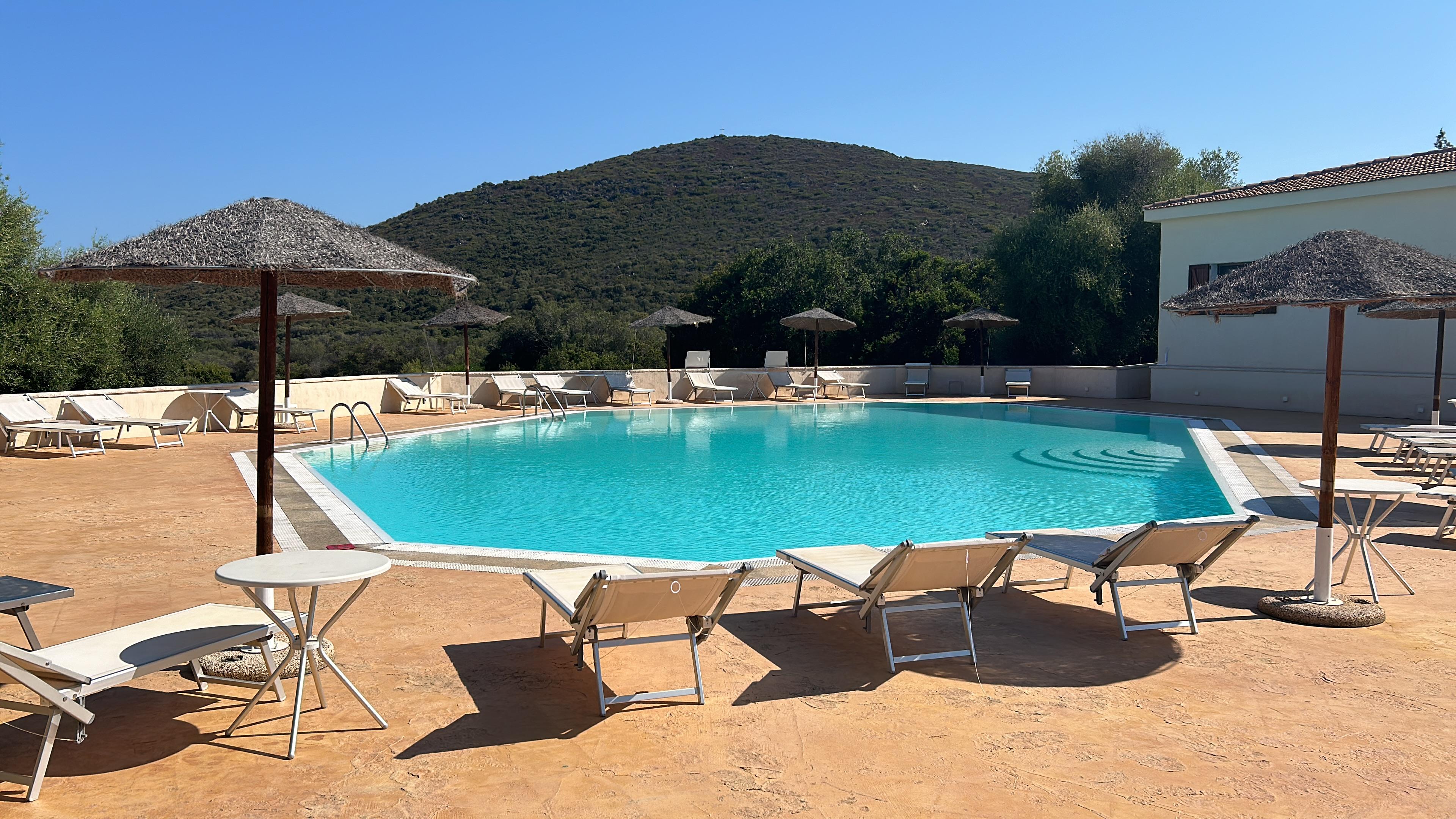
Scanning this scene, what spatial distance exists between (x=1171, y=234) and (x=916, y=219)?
1022 inches

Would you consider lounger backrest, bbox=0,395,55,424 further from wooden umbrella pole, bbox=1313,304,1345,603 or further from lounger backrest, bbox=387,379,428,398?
wooden umbrella pole, bbox=1313,304,1345,603

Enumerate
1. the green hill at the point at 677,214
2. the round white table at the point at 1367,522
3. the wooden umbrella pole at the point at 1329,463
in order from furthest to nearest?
the green hill at the point at 677,214
the round white table at the point at 1367,522
the wooden umbrella pole at the point at 1329,463

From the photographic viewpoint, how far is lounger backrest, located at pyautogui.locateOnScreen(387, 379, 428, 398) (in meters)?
18.8

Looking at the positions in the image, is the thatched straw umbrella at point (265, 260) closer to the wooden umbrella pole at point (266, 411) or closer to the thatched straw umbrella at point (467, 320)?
the wooden umbrella pole at point (266, 411)

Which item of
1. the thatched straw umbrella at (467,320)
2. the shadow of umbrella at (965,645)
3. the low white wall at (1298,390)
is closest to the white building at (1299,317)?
the low white wall at (1298,390)

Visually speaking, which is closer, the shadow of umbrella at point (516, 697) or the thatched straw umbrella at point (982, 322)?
the shadow of umbrella at point (516, 697)

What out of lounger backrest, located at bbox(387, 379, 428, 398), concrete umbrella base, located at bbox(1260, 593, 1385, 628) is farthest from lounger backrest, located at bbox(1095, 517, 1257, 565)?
lounger backrest, located at bbox(387, 379, 428, 398)

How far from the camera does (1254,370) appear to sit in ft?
62.7

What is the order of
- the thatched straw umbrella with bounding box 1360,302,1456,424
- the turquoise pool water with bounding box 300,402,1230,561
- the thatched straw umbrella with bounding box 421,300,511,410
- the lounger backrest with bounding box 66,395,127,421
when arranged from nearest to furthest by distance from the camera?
1. the turquoise pool water with bounding box 300,402,1230,561
2. the thatched straw umbrella with bounding box 1360,302,1456,424
3. the lounger backrest with bounding box 66,395,127,421
4. the thatched straw umbrella with bounding box 421,300,511,410

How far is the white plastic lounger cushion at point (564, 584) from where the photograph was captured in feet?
13.1

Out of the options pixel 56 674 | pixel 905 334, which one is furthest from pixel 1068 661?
pixel 905 334

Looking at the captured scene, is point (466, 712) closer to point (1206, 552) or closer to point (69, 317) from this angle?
point (1206, 552)

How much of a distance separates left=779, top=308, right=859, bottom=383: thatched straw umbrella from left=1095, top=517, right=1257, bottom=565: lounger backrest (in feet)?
57.9

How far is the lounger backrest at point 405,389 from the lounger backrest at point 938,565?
16.1m
